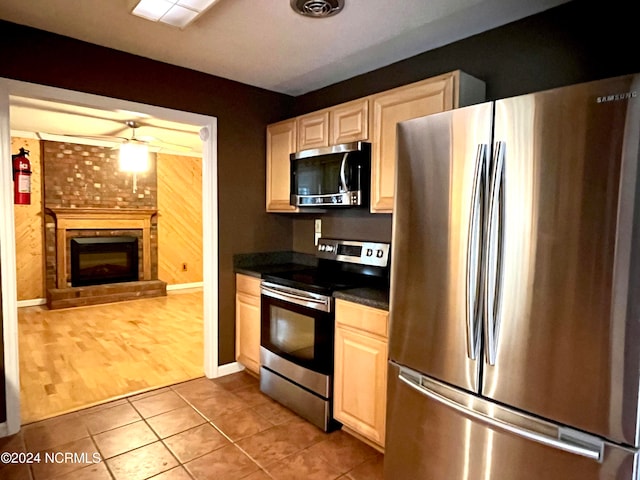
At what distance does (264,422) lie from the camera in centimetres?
258


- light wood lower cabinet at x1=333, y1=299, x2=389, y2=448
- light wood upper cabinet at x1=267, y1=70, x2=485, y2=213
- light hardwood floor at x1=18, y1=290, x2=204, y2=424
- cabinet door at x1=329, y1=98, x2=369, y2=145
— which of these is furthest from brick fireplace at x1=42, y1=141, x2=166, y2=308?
light wood lower cabinet at x1=333, y1=299, x2=389, y2=448

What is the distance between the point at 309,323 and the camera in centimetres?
254

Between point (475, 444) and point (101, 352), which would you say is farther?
point (101, 352)

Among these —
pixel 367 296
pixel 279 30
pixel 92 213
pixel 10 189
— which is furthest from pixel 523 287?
pixel 92 213

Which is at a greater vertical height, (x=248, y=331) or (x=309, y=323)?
(x=309, y=323)

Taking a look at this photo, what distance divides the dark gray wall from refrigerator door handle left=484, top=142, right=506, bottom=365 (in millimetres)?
995

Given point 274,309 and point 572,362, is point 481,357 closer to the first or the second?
point 572,362

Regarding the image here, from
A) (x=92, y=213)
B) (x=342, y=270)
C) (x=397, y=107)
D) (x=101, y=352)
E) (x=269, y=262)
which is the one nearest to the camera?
(x=397, y=107)

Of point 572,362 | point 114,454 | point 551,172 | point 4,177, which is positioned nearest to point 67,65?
point 4,177

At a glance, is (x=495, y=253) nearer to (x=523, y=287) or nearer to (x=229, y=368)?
(x=523, y=287)

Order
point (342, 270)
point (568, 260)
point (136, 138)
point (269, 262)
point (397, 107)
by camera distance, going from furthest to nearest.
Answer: point (136, 138) → point (269, 262) → point (342, 270) → point (397, 107) → point (568, 260)

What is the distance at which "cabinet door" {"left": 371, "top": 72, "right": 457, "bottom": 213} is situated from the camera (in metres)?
2.14

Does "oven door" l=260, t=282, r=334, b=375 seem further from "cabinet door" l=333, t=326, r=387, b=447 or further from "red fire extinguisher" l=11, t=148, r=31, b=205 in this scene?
"red fire extinguisher" l=11, t=148, r=31, b=205

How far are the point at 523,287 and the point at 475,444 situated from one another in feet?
2.07
